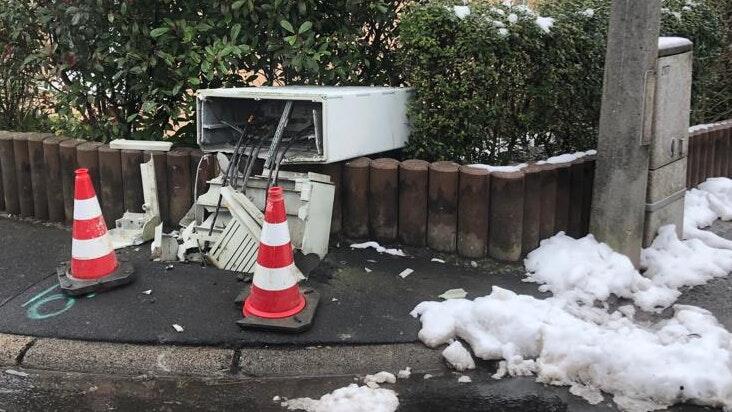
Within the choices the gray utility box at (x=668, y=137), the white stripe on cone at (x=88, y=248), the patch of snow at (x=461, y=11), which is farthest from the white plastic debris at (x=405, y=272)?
the white stripe on cone at (x=88, y=248)

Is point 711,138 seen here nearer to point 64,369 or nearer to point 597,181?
point 597,181

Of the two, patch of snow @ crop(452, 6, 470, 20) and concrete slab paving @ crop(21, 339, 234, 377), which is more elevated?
patch of snow @ crop(452, 6, 470, 20)

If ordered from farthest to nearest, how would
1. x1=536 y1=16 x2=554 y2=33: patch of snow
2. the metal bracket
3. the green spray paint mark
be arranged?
x1=536 y1=16 x2=554 y2=33: patch of snow → the metal bracket → the green spray paint mark

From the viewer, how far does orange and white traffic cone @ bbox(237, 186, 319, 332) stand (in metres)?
3.51

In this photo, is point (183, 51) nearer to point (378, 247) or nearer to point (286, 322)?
point (378, 247)

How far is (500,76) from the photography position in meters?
4.48

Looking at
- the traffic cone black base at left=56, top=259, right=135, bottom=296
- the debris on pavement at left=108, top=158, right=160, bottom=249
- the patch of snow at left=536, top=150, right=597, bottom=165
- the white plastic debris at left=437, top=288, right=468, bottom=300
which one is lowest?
the white plastic debris at left=437, top=288, right=468, bottom=300

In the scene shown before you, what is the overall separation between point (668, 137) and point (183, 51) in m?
3.66

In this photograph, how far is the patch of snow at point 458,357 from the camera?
3.30m

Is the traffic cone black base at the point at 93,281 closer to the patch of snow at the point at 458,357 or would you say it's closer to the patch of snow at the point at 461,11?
the patch of snow at the point at 458,357

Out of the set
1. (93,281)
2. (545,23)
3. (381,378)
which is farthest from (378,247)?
(545,23)

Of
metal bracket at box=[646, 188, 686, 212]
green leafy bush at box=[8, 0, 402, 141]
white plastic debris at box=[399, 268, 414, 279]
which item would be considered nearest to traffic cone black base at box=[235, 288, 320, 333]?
white plastic debris at box=[399, 268, 414, 279]

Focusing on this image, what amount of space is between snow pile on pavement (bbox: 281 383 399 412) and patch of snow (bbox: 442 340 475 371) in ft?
1.21

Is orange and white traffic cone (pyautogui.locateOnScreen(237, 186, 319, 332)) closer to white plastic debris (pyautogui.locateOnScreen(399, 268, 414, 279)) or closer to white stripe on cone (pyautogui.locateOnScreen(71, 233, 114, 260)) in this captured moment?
white plastic debris (pyautogui.locateOnScreen(399, 268, 414, 279))
